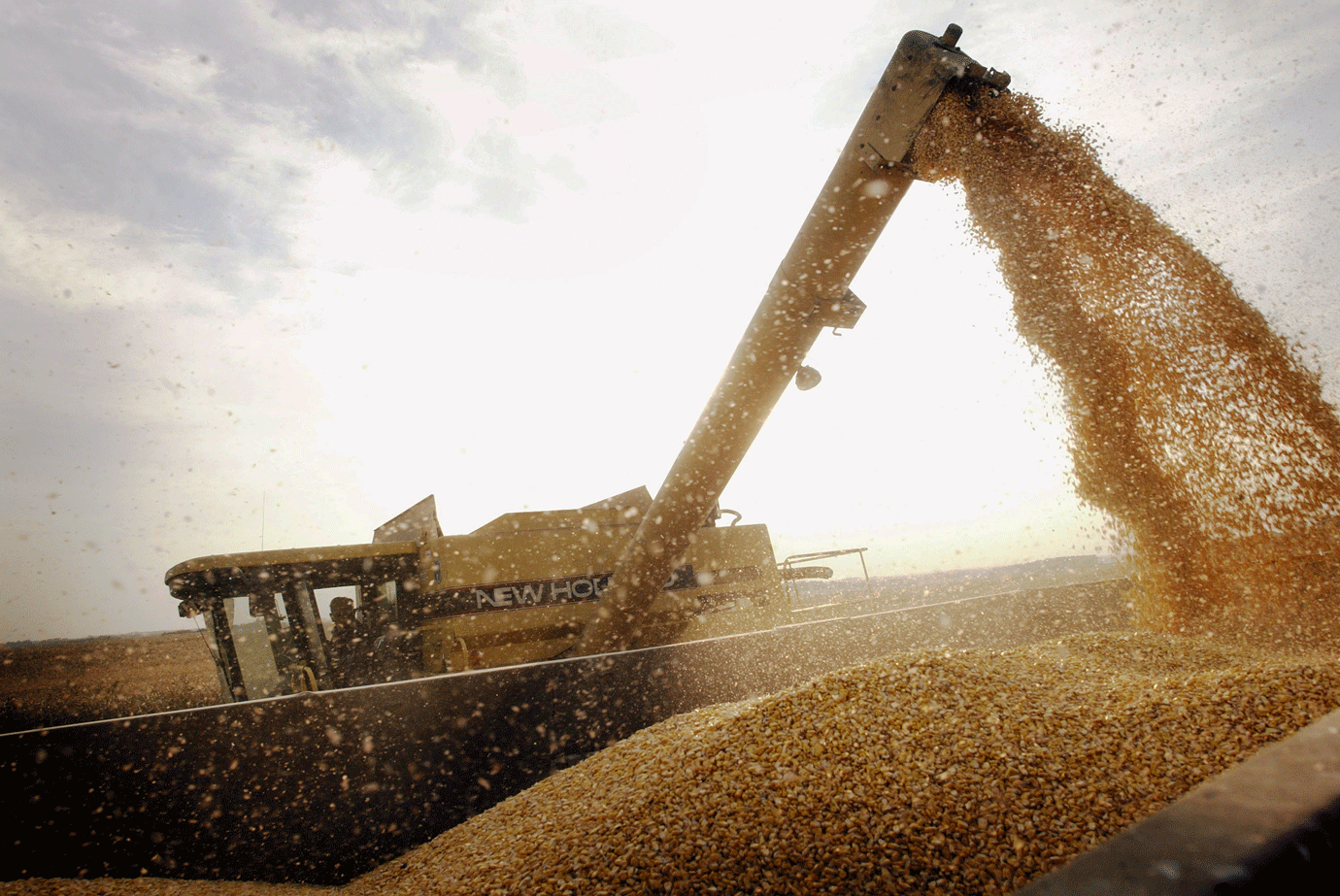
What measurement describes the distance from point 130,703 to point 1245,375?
1658cm

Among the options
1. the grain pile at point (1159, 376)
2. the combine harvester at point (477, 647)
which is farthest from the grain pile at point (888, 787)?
the grain pile at point (1159, 376)

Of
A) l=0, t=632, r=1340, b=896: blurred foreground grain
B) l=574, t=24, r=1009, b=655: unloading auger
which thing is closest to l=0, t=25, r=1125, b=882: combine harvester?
l=574, t=24, r=1009, b=655: unloading auger

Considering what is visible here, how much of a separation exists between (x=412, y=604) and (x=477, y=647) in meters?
0.50

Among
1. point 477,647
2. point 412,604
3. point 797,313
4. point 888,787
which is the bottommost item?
point 888,787

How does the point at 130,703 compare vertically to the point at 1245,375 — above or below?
below

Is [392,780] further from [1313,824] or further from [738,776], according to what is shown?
[1313,824]

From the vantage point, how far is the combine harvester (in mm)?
2352

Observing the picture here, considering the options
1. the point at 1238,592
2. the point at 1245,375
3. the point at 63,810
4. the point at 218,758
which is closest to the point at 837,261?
the point at 1245,375

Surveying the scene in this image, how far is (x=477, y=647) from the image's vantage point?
380 cm

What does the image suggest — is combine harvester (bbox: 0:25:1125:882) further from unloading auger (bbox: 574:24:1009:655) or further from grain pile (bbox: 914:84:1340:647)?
grain pile (bbox: 914:84:1340:647)

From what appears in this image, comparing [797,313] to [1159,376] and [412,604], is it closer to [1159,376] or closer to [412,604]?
[1159,376]

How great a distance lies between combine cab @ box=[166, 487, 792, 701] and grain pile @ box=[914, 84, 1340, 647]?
234cm

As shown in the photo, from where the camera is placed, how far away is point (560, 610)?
405 centimetres

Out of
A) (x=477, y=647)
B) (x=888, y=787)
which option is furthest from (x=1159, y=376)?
(x=477, y=647)
